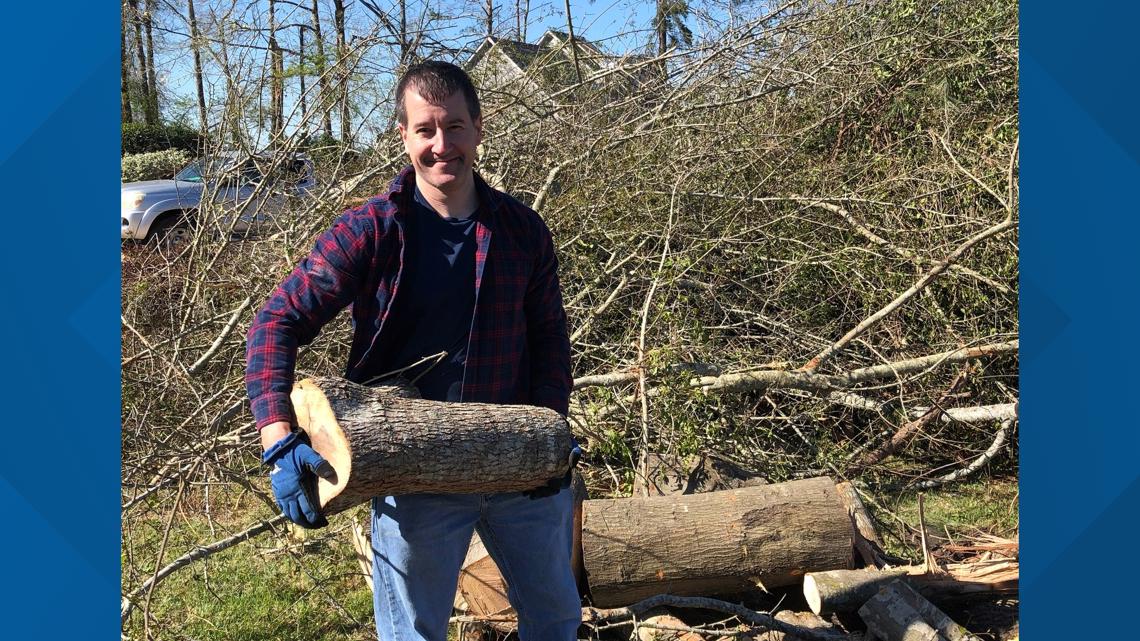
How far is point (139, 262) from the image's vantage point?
496 centimetres

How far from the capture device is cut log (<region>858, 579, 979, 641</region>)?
317cm

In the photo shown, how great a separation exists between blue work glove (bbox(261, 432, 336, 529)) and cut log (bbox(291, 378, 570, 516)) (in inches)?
1.7

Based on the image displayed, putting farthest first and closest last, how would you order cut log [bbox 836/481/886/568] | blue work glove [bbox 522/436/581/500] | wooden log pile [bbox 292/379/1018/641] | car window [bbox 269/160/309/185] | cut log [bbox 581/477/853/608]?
car window [bbox 269/160/309/185], cut log [bbox 836/481/886/568], cut log [bbox 581/477/853/608], wooden log pile [bbox 292/379/1018/641], blue work glove [bbox 522/436/581/500]

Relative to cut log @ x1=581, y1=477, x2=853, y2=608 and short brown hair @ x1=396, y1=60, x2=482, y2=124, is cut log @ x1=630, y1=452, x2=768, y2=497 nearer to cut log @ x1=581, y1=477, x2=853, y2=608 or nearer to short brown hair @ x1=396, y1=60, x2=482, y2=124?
cut log @ x1=581, y1=477, x2=853, y2=608

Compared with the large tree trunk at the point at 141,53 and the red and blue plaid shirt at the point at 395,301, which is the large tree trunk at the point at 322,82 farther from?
the red and blue plaid shirt at the point at 395,301

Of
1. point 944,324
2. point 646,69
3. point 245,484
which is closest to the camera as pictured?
point 245,484

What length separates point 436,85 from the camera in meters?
2.22

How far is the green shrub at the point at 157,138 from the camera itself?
5.02 metres

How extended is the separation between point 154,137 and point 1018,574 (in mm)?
6369

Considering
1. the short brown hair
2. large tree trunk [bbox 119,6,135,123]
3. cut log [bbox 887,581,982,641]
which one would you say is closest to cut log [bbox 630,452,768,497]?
cut log [bbox 887,581,982,641]

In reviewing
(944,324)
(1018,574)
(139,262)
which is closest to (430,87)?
(1018,574)

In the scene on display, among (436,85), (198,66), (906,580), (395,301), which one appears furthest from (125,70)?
(906,580)

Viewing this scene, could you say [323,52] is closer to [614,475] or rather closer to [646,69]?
[646,69]

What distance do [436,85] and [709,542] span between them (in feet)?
6.96
